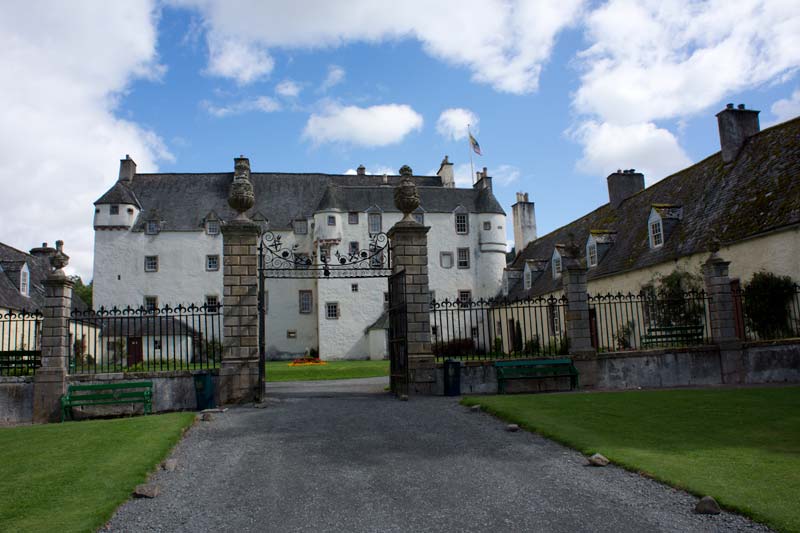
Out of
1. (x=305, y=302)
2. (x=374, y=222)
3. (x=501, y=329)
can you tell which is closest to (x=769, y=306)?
(x=501, y=329)

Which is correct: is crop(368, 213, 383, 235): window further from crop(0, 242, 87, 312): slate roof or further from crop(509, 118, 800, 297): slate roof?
crop(0, 242, 87, 312): slate roof

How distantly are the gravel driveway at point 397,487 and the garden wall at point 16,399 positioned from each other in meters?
5.69

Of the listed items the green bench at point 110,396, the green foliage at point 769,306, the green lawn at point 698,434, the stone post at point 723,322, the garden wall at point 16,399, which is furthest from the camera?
the green foliage at point 769,306

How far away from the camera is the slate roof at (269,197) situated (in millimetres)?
45094

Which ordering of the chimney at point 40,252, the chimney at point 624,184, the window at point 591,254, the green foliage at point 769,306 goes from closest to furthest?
the green foliage at point 769,306, the window at point 591,254, the chimney at point 624,184, the chimney at point 40,252

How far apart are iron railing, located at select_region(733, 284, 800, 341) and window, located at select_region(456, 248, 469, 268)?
2712 cm

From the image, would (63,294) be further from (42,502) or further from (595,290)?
(595,290)

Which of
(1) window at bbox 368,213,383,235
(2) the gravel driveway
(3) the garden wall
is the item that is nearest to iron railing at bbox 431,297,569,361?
(2) the gravel driveway

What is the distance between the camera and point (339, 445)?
28.2 feet

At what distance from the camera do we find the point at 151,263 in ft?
147

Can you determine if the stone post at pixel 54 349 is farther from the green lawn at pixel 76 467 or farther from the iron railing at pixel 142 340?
the green lawn at pixel 76 467

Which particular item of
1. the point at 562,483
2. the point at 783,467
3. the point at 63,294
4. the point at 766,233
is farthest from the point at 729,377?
the point at 63,294

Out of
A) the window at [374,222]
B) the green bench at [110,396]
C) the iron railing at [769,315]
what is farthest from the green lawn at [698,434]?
the window at [374,222]

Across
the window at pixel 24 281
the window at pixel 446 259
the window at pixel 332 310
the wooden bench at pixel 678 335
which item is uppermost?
the window at pixel 446 259
